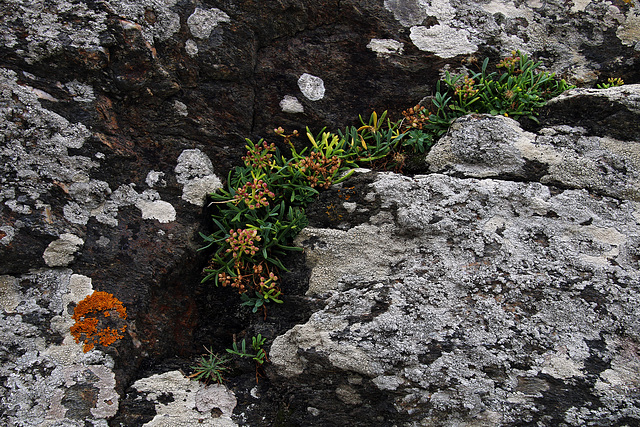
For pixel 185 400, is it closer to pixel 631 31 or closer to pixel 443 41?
pixel 443 41

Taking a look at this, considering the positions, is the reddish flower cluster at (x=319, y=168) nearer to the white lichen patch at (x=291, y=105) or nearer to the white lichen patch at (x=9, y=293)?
the white lichen patch at (x=291, y=105)

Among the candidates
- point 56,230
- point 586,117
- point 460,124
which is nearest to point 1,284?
point 56,230

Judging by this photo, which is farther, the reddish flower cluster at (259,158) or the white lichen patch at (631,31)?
the white lichen patch at (631,31)

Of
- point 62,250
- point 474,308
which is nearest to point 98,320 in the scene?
point 62,250

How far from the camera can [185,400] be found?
8.27 ft

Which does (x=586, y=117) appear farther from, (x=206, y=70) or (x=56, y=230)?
(x=56, y=230)

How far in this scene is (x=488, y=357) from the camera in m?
2.34

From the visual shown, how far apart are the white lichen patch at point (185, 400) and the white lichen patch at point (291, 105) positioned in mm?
1993

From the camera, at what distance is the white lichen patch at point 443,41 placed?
3.24m

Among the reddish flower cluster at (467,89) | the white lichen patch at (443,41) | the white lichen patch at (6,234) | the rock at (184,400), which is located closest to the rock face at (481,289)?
the reddish flower cluster at (467,89)

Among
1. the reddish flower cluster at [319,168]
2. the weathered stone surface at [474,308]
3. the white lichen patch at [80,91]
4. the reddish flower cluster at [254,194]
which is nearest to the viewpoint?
the weathered stone surface at [474,308]

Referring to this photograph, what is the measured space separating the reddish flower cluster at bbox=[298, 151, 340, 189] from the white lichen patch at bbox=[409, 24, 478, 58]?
1.22 meters

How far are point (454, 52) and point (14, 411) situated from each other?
147 inches

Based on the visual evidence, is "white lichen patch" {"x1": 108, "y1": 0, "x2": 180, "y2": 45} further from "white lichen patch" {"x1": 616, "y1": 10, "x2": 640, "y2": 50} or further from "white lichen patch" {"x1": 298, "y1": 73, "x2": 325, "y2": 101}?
"white lichen patch" {"x1": 616, "y1": 10, "x2": 640, "y2": 50}
